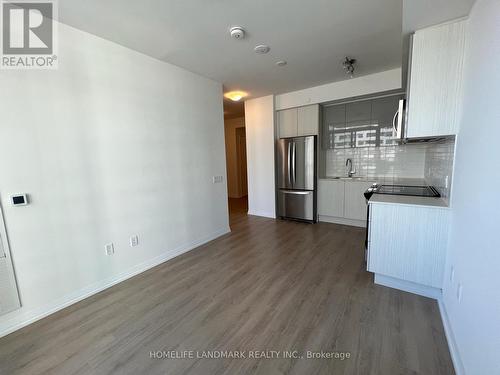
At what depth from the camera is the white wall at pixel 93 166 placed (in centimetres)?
182

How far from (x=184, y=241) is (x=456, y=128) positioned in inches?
129

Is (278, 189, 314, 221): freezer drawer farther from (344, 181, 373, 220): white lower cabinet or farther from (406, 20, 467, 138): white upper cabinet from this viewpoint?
(406, 20, 467, 138): white upper cabinet

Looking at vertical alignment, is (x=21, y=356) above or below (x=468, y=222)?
below

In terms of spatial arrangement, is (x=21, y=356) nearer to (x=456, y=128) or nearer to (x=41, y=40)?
(x=41, y=40)

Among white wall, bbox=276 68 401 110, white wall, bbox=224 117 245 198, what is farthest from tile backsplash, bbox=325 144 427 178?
white wall, bbox=224 117 245 198

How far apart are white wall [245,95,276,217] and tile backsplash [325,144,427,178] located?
1277 millimetres

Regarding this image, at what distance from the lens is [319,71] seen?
3.34 meters

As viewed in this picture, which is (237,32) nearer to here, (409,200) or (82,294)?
(409,200)

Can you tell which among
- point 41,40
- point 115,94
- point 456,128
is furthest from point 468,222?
point 41,40

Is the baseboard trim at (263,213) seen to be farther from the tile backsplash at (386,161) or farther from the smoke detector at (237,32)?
the smoke detector at (237,32)

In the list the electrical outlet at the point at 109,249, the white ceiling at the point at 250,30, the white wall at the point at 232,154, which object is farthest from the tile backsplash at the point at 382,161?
the electrical outlet at the point at 109,249

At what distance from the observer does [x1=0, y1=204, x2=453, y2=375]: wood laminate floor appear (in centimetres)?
144

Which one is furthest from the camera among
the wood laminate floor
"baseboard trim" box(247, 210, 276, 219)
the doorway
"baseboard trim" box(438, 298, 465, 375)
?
the doorway

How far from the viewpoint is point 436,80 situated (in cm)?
181
